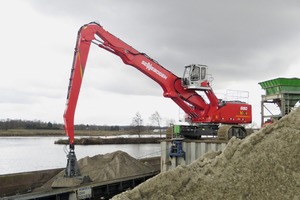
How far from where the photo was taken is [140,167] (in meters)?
16.2

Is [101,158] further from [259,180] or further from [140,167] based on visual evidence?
[259,180]

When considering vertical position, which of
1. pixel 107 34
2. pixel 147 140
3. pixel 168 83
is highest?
pixel 107 34

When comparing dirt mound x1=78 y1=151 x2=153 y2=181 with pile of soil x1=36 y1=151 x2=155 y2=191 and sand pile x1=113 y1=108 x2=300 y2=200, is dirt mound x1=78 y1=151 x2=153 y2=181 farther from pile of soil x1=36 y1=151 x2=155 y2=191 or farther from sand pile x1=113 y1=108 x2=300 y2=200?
sand pile x1=113 y1=108 x2=300 y2=200

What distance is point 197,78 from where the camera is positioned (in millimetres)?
16906

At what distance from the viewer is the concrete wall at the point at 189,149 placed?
13.2 metres

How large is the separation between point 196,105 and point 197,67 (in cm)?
187

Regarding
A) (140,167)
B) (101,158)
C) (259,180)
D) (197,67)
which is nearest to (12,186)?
(101,158)

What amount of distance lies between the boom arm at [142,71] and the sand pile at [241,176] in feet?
26.5

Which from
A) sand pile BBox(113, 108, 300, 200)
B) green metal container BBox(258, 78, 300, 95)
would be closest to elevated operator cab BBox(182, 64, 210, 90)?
green metal container BBox(258, 78, 300, 95)

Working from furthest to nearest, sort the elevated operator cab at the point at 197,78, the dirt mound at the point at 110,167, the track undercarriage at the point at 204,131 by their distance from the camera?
the elevated operator cab at the point at 197,78 → the track undercarriage at the point at 204,131 → the dirt mound at the point at 110,167

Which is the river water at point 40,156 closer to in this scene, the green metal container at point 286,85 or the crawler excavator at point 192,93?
the crawler excavator at point 192,93

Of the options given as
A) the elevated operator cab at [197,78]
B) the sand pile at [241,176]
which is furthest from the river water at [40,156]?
the sand pile at [241,176]

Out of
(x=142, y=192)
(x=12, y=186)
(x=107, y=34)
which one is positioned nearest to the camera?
(x=142, y=192)

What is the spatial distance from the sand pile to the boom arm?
8.08m
